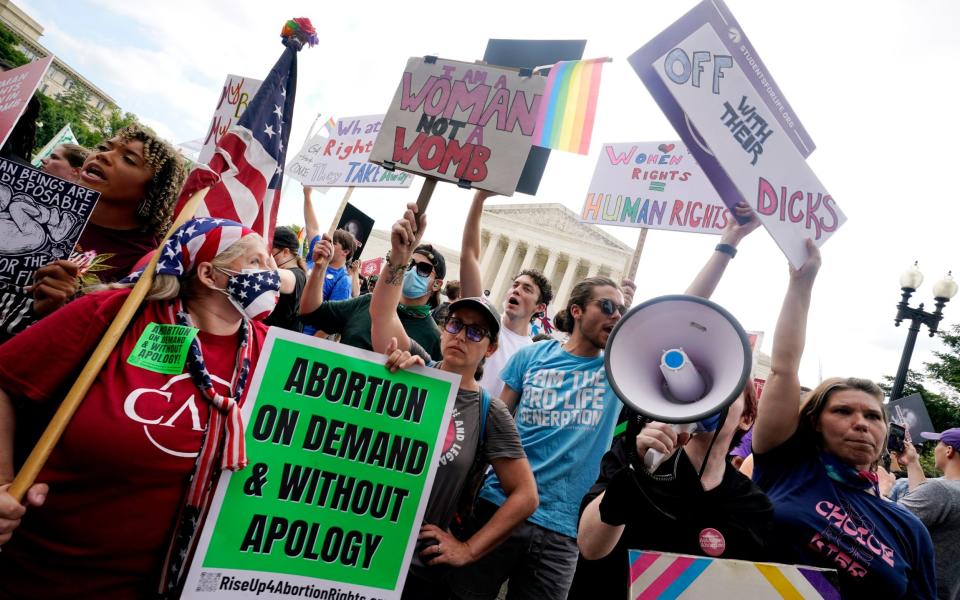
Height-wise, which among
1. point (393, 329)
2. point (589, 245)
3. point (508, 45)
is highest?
point (589, 245)

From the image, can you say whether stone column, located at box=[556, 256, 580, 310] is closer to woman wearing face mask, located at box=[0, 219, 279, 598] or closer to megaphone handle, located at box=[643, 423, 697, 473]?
megaphone handle, located at box=[643, 423, 697, 473]

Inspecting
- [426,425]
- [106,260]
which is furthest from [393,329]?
[106,260]

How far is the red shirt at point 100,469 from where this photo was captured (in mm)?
1437

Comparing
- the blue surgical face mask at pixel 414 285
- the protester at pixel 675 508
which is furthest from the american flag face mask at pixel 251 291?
the blue surgical face mask at pixel 414 285

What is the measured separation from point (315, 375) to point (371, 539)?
0.58 metres

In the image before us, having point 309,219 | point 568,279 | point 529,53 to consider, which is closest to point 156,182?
point 529,53

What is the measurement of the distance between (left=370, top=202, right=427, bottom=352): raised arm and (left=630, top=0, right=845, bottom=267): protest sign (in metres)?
1.11

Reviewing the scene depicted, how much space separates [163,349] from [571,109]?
262 cm

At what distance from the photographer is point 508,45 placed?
2592mm

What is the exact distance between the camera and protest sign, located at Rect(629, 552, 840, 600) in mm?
1437

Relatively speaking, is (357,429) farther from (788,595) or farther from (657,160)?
(657,160)

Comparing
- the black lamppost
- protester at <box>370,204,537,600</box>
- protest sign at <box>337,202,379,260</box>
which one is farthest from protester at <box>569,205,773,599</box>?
the black lamppost

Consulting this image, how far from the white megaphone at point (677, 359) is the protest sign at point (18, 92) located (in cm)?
361

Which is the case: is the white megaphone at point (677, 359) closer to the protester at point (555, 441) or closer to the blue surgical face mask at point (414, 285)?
the protester at point (555, 441)
